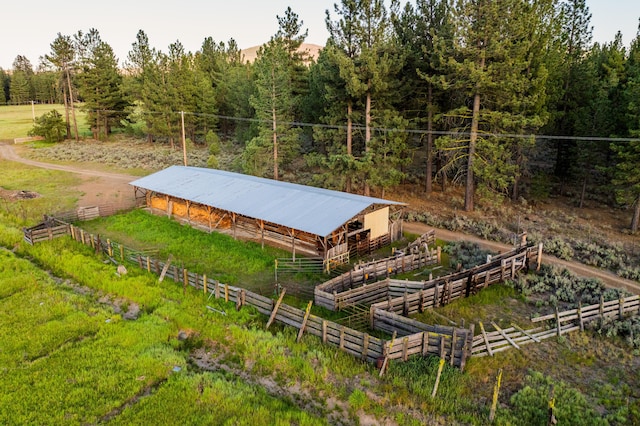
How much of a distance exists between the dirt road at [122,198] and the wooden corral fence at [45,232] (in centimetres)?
885

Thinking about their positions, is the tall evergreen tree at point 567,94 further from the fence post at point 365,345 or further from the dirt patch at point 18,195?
the dirt patch at point 18,195

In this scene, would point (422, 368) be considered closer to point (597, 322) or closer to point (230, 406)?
point (230, 406)

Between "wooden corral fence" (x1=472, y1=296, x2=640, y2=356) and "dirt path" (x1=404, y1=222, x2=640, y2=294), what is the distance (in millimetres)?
3873

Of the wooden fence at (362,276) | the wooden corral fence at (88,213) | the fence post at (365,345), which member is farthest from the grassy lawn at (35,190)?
the fence post at (365,345)

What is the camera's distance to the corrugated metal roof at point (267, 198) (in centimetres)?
2130

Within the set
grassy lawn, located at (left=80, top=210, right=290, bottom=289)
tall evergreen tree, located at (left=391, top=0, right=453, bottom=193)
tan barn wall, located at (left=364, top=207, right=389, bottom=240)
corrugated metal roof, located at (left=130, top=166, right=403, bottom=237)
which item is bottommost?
grassy lawn, located at (left=80, top=210, right=290, bottom=289)

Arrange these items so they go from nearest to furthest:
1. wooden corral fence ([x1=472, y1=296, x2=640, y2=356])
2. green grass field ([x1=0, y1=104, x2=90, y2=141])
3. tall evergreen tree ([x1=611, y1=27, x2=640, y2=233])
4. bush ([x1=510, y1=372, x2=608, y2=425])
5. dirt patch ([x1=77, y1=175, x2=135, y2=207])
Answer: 1. bush ([x1=510, y1=372, x2=608, y2=425])
2. wooden corral fence ([x1=472, y1=296, x2=640, y2=356])
3. tall evergreen tree ([x1=611, y1=27, x2=640, y2=233])
4. dirt patch ([x1=77, y1=175, x2=135, y2=207])
5. green grass field ([x1=0, y1=104, x2=90, y2=141])

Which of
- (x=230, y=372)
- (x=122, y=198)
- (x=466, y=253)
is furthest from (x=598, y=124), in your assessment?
(x=122, y=198)

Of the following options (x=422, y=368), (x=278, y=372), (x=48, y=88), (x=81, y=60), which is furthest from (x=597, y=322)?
(x=48, y=88)

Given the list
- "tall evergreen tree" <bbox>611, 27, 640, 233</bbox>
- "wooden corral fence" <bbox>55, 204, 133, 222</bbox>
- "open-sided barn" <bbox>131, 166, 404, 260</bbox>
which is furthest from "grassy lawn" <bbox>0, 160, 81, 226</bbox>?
"tall evergreen tree" <bbox>611, 27, 640, 233</bbox>

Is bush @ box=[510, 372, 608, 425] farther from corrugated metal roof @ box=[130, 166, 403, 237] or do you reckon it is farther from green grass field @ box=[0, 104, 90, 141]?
green grass field @ box=[0, 104, 90, 141]

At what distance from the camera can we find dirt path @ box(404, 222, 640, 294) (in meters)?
19.3

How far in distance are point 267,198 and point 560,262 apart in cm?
1690

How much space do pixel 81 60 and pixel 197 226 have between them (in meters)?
49.2
